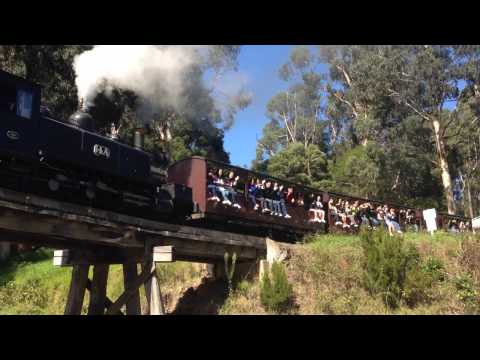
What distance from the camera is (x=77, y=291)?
35.7 feet

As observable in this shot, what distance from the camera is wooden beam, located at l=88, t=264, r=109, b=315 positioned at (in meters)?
11.1

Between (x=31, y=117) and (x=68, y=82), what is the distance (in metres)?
14.1

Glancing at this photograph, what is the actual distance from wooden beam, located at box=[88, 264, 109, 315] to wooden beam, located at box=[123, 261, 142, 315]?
22.9 inches

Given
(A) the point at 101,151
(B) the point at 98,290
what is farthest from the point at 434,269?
(A) the point at 101,151

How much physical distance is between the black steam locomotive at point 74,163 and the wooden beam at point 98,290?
4.89 ft

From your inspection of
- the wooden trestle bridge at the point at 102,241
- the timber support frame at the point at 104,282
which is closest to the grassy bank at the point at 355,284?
the wooden trestle bridge at the point at 102,241

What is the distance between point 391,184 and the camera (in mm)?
34562

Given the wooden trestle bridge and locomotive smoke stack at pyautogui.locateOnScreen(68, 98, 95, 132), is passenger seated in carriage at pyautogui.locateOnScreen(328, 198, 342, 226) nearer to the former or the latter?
the wooden trestle bridge

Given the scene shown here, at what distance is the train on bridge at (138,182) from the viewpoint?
914 centimetres

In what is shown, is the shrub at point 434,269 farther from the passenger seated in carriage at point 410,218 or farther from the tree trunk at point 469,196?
the tree trunk at point 469,196

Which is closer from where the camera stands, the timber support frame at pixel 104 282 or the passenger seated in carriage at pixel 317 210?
the timber support frame at pixel 104 282

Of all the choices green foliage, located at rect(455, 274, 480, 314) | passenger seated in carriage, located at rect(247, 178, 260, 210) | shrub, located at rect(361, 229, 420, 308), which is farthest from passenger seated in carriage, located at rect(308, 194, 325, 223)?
green foliage, located at rect(455, 274, 480, 314)
